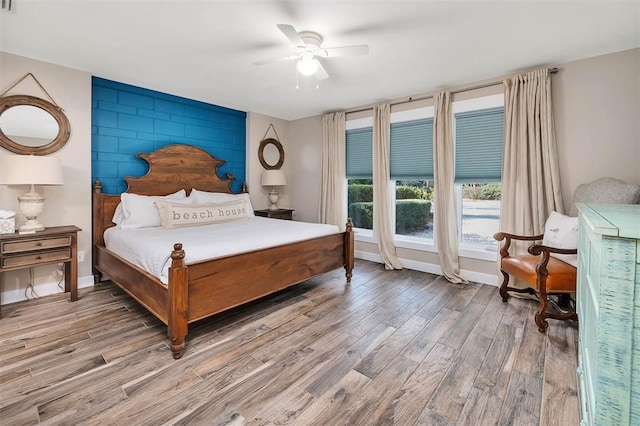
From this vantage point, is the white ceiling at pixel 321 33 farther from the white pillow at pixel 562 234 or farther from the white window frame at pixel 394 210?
the white pillow at pixel 562 234

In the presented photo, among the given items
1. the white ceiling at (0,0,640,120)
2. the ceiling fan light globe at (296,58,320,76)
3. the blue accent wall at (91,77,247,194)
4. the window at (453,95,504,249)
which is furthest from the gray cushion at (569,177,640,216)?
the blue accent wall at (91,77,247,194)

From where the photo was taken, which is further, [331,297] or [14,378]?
[331,297]

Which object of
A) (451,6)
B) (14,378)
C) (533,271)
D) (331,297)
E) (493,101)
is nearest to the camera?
(14,378)

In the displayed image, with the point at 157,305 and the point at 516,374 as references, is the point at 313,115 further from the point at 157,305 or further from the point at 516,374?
the point at 516,374

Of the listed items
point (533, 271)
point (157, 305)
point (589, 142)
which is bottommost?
point (157, 305)

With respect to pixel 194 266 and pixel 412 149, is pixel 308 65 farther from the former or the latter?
pixel 412 149

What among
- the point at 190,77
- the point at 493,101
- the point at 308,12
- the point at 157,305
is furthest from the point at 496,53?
the point at 157,305

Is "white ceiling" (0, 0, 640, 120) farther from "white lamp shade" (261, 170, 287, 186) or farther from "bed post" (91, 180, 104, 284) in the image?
"white lamp shade" (261, 170, 287, 186)

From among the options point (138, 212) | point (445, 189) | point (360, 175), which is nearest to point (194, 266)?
point (138, 212)

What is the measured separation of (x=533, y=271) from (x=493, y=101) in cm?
198

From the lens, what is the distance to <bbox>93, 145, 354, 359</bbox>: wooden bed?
2076 millimetres

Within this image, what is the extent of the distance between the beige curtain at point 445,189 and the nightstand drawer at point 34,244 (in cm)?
408

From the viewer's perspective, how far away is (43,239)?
9.05 ft

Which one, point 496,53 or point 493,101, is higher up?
point 496,53
